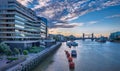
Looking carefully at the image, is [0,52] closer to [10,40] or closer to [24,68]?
[10,40]

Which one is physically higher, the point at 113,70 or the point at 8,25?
the point at 8,25

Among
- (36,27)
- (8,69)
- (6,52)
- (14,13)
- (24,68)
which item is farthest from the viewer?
(36,27)

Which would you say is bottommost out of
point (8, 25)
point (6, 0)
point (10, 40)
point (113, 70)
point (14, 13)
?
point (113, 70)

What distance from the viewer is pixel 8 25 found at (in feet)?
268

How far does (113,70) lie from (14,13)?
4968 centimetres

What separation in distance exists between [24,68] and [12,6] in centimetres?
4507

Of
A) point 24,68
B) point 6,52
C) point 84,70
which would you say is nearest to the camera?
point 24,68

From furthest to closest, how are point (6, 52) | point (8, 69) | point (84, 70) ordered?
point (6, 52)
point (84, 70)
point (8, 69)

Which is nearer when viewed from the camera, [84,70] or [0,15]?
[84,70]

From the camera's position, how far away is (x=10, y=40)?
267 ft

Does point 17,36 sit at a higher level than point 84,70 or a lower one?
higher

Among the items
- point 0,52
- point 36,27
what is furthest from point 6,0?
point 36,27

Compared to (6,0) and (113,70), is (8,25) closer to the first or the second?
(6,0)

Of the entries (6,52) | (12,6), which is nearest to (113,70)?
(6,52)
